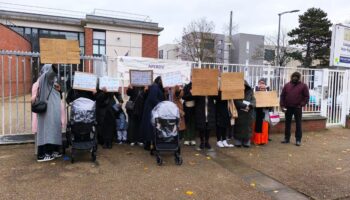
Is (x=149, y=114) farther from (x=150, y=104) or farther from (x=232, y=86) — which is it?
(x=232, y=86)

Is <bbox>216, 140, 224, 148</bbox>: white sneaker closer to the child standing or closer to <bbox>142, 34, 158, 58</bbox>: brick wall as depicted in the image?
the child standing

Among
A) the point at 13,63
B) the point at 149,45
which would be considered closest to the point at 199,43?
the point at 149,45

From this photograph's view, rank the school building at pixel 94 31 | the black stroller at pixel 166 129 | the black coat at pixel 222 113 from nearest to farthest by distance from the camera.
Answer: the black stroller at pixel 166 129 < the black coat at pixel 222 113 < the school building at pixel 94 31

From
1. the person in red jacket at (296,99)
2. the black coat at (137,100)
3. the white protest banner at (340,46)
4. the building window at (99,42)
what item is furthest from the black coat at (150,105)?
the building window at (99,42)

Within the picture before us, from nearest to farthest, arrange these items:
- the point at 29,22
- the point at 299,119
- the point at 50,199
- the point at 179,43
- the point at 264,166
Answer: the point at 50,199
the point at 264,166
the point at 299,119
the point at 29,22
the point at 179,43

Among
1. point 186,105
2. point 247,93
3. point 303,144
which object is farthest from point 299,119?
point 186,105

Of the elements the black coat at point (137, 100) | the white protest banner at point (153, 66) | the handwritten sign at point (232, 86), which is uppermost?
the white protest banner at point (153, 66)

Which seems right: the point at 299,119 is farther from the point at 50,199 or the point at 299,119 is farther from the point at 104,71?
the point at 50,199

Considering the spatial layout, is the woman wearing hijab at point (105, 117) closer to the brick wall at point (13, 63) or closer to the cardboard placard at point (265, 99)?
the cardboard placard at point (265, 99)

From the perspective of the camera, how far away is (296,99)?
755 centimetres

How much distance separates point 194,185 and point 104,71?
3.85 meters

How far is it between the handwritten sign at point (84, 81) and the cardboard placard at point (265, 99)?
391 cm

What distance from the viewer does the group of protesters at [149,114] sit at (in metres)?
5.53

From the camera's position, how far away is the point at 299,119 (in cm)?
768
